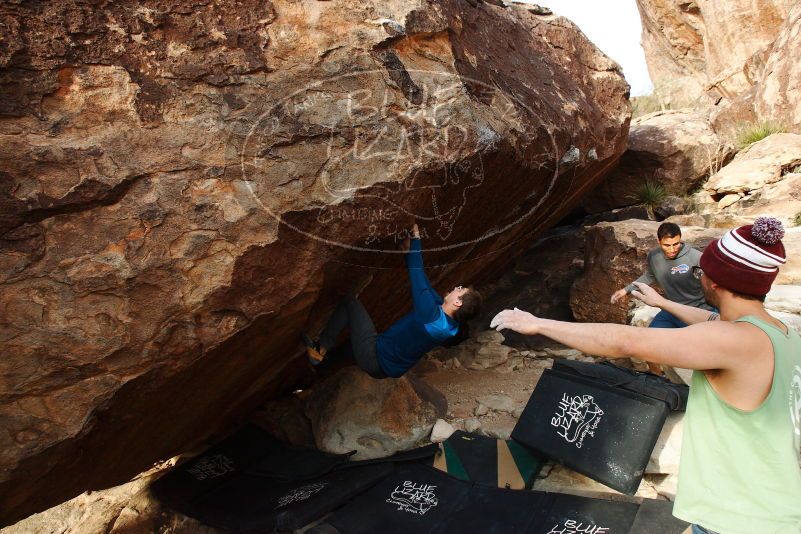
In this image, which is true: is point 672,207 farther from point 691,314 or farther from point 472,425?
point 691,314

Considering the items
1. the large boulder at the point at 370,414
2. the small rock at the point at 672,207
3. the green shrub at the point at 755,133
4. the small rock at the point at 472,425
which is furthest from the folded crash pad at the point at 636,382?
the green shrub at the point at 755,133

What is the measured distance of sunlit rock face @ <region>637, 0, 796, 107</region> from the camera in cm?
1051

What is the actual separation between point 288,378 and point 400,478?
3.59 ft

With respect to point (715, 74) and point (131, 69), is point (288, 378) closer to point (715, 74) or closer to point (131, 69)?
point (131, 69)

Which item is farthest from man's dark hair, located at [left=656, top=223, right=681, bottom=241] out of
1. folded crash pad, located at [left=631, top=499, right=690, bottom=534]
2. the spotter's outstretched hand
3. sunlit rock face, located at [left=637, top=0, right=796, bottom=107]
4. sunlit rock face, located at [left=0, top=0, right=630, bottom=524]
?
sunlit rock face, located at [left=637, top=0, right=796, bottom=107]

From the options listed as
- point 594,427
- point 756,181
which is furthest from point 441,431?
point 756,181

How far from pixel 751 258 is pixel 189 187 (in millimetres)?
1882

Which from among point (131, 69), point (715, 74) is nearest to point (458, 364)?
point (131, 69)

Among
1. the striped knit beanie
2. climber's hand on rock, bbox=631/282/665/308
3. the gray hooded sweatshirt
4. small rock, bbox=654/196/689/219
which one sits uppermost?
the striped knit beanie

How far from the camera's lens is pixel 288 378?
3.72 m

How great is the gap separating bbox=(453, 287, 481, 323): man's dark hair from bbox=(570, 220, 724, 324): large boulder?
2329 millimetres

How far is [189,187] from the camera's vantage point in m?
2.19

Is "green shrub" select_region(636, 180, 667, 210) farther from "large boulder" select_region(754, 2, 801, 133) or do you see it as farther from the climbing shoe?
the climbing shoe

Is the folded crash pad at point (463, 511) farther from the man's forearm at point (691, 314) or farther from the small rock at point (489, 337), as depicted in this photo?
the small rock at point (489, 337)
